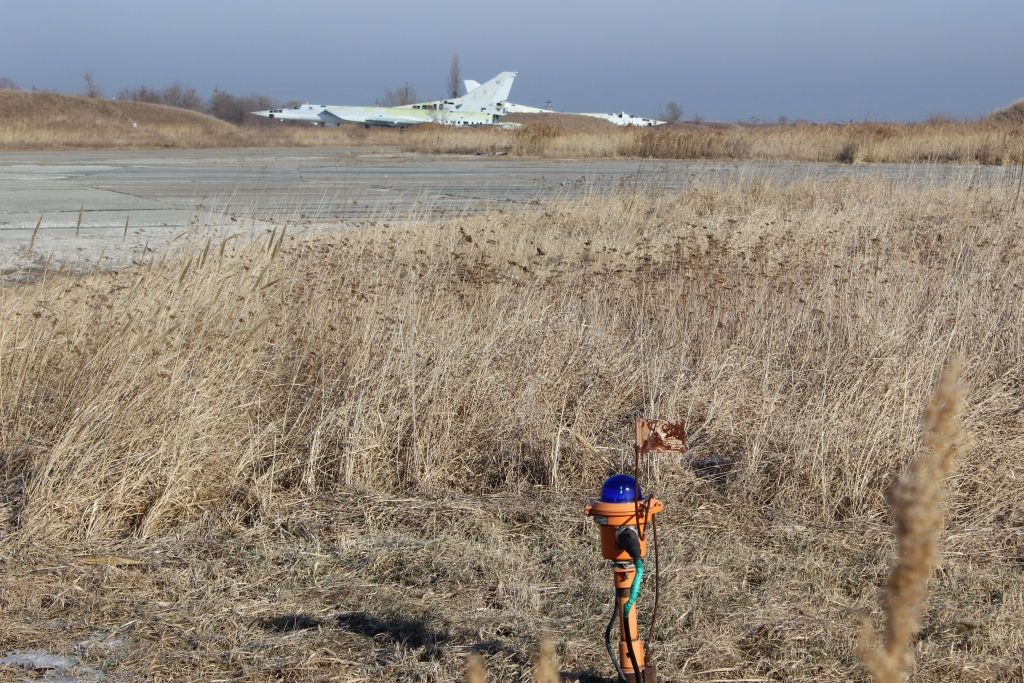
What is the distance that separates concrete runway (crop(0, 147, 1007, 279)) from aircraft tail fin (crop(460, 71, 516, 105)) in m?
42.7

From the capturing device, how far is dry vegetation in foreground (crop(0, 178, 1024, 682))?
2.63 m

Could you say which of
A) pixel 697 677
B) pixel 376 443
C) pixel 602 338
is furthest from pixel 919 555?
pixel 602 338

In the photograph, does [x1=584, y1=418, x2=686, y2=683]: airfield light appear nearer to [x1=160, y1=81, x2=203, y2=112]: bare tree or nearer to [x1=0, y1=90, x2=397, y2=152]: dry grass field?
[x1=0, y1=90, x2=397, y2=152]: dry grass field

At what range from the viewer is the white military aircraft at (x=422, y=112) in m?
60.9

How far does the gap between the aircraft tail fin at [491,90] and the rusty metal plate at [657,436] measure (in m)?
67.7

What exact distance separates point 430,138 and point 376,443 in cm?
3213

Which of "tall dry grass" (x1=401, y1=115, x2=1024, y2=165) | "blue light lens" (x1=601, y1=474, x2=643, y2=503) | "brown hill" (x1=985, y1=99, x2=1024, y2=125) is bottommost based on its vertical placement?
"blue light lens" (x1=601, y1=474, x2=643, y2=503)

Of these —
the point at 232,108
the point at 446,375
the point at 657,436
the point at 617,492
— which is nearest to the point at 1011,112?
the point at 446,375

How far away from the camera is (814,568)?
3039 millimetres

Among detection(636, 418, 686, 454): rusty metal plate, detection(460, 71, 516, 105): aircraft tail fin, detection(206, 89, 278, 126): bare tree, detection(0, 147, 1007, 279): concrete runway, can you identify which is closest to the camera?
detection(636, 418, 686, 454): rusty metal plate

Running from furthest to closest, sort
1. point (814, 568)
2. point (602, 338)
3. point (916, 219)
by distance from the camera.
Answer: point (916, 219) → point (602, 338) → point (814, 568)

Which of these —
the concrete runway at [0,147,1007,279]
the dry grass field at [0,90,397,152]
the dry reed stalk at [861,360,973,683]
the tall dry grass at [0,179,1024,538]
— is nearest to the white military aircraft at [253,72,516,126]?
the dry grass field at [0,90,397,152]

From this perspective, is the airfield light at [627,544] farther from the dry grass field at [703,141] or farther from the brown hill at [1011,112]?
the brown hill at [1011,112]

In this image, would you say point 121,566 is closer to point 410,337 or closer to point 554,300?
point 410,337
